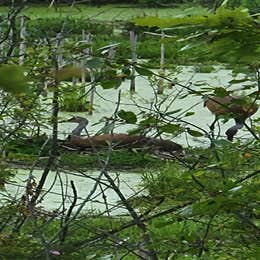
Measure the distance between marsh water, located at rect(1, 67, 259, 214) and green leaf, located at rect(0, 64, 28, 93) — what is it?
0.92 meters

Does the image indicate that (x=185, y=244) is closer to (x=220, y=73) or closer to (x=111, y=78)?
(x=111, y=78)


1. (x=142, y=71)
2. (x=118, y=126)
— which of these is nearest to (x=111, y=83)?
(x=142, y=71)

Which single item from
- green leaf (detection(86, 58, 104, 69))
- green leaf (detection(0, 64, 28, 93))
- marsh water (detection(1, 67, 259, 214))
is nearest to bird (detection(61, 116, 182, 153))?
marsh water (detection(1, 67, 259, 214))

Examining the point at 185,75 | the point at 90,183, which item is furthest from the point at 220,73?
the point at 90,183

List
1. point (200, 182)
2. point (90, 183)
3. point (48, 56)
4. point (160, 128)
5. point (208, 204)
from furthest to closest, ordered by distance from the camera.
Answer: point (90, 183)
point (48, 56)
point (160, 128)
point (200, 182)
point (208, 204)

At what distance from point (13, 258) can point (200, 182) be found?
0.96ft

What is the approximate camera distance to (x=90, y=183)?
3676mm

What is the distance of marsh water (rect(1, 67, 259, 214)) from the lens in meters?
1.65

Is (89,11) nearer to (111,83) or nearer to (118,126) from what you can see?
(118,126)

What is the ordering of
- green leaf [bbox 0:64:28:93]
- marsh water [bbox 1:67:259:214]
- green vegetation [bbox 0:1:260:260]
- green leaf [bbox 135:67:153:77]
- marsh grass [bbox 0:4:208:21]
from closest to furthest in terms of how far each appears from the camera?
green leaf [bbox 0:64:28:93]
green vegetation [bbox 0:1:260:260]
marsh grass [bbox 0:4:208:21]
green leaf [bbox 135:67:153:77]
marsh water [bbox 1:67:259:214]

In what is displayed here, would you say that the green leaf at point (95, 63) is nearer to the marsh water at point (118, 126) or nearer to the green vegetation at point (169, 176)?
the green vegetation at point (169, 176)

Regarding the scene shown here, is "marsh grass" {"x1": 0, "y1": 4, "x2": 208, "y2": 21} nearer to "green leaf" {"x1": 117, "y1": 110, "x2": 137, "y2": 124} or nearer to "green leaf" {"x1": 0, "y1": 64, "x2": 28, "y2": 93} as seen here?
"green leaf" {"x1": 117, "y1": 110, "x2": 137, "y2": 124}

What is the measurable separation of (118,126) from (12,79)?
1077 millimetres

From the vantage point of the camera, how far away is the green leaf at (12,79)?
0.38 metres
